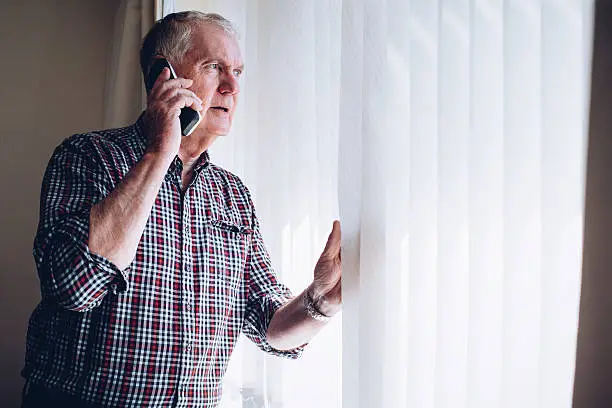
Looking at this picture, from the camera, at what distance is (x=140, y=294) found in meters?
1.21

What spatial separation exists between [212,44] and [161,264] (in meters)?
0.53

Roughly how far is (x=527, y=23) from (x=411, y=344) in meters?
0.45

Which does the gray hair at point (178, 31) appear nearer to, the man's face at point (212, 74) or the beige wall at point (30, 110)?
the man's face at point (212, 74)

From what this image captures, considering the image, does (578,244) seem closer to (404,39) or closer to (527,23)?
(527,23)

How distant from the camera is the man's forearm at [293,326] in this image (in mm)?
1188

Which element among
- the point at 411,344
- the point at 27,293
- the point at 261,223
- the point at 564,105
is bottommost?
the point at 27,293

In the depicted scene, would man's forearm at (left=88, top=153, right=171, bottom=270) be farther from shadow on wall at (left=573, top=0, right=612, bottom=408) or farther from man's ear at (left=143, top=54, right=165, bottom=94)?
shadow on wall at (left=573, top=0, right=612, bottom=408)

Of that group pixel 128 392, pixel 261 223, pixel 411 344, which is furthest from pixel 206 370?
pixel 411 344

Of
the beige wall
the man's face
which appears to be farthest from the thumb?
the beige wall

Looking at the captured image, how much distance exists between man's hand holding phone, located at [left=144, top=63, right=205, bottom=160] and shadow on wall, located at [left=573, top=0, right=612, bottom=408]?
0.79 meters

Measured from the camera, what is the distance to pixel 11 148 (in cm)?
260

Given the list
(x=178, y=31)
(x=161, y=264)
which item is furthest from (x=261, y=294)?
(x=178, y=31)

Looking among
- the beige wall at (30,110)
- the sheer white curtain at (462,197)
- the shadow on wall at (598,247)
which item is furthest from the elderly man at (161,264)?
the beige wall at (30,110)

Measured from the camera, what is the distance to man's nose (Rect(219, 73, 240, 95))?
1.37 meters
